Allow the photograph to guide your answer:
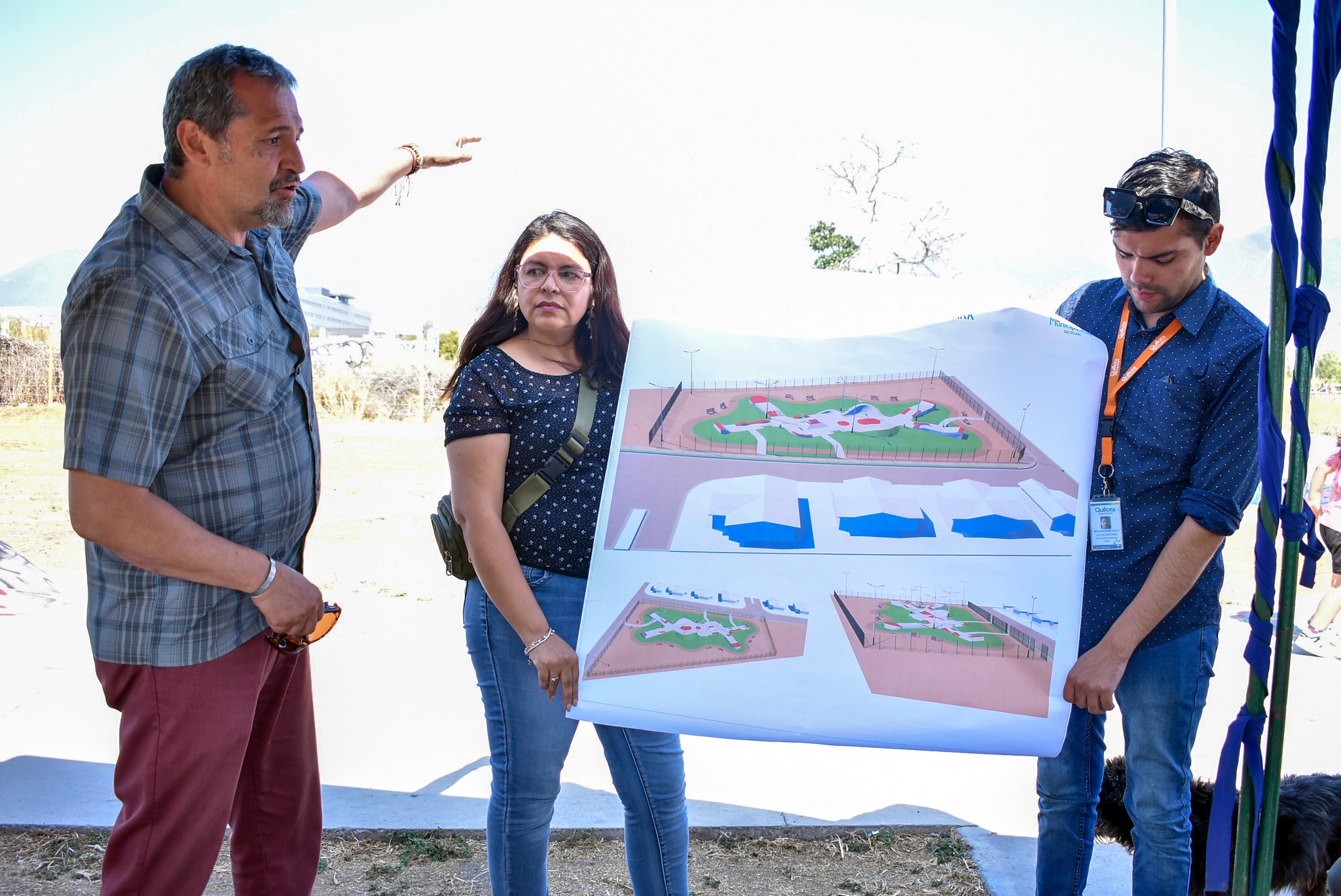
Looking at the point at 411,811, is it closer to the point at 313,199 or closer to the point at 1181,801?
the point at 313,199

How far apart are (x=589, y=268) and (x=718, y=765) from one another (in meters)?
2.16

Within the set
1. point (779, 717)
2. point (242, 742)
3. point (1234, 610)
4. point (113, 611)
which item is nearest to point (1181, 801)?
point (779, 717)

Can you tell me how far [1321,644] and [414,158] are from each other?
18.6 ft

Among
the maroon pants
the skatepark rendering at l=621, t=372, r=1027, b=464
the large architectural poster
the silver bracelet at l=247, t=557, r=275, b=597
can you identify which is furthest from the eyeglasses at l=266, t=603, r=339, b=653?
the skatepark rendering at l=621, t=372, r=1027, b=464

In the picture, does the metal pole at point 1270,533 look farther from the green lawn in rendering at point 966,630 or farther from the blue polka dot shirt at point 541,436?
the blue polka dot shirt at point 541,436

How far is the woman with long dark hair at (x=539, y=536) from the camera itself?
1850 millimetres

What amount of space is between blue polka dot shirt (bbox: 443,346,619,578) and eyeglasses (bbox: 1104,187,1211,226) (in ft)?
3.46

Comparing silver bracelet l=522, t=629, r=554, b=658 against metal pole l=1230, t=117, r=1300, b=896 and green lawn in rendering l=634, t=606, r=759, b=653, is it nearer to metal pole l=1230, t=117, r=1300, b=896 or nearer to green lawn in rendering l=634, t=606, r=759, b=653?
green lawn in rendering l=634, t=606, r=759, b=653

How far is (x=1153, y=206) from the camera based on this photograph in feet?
5.86

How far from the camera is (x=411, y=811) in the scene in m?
3.05

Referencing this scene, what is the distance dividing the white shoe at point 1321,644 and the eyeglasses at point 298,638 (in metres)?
5.37

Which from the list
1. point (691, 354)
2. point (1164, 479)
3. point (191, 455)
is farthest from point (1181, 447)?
point (191, 455)

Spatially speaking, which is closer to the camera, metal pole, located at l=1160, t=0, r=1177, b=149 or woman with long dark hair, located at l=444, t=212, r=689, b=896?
woman with long dark hair, located at l=444, t=212, r=689, b=896

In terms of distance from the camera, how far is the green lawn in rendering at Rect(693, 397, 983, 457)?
5.75 feet
